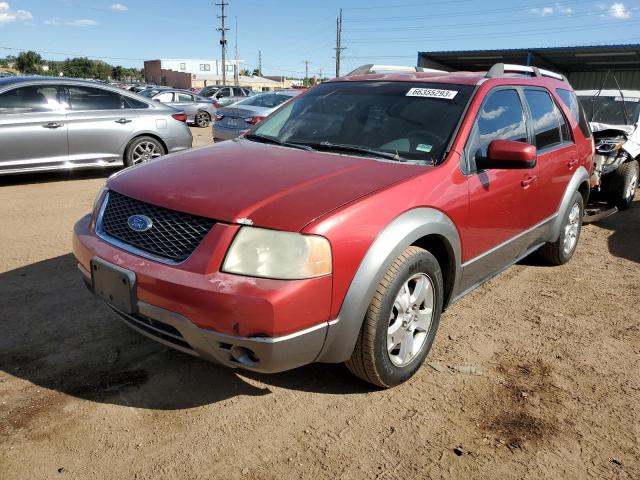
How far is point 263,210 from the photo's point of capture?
235 centimetres

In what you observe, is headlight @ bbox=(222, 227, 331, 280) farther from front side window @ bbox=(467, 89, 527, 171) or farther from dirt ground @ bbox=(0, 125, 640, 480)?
front side window @ bbox=(467, 89, 527, 171)

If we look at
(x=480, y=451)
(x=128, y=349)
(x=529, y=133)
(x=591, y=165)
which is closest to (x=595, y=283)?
(x=591, y=165)

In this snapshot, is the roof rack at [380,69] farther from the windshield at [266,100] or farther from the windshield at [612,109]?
the windshield at [266,100]

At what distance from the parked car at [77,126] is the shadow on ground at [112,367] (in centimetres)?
431

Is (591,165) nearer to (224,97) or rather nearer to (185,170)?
(185,170)

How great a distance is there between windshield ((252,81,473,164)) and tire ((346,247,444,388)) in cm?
68

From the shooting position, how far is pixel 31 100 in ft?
23.8

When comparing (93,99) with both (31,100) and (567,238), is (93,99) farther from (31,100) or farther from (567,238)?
(567,238)

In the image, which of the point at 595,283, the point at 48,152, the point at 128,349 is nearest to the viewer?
the point at 128,349

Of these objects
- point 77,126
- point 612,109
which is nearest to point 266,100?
point 77,126

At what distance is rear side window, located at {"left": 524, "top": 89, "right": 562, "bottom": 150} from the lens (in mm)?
4004

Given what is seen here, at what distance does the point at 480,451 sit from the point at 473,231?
130cm

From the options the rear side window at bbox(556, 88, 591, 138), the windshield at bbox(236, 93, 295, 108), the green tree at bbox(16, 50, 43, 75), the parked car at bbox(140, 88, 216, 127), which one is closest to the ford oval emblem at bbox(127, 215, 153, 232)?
the rear side window at bbox(556, 88, 591, 138)

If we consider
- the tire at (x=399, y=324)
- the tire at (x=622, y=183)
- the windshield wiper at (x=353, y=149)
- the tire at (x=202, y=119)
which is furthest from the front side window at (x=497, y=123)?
the tire at (x=202, y=119)
